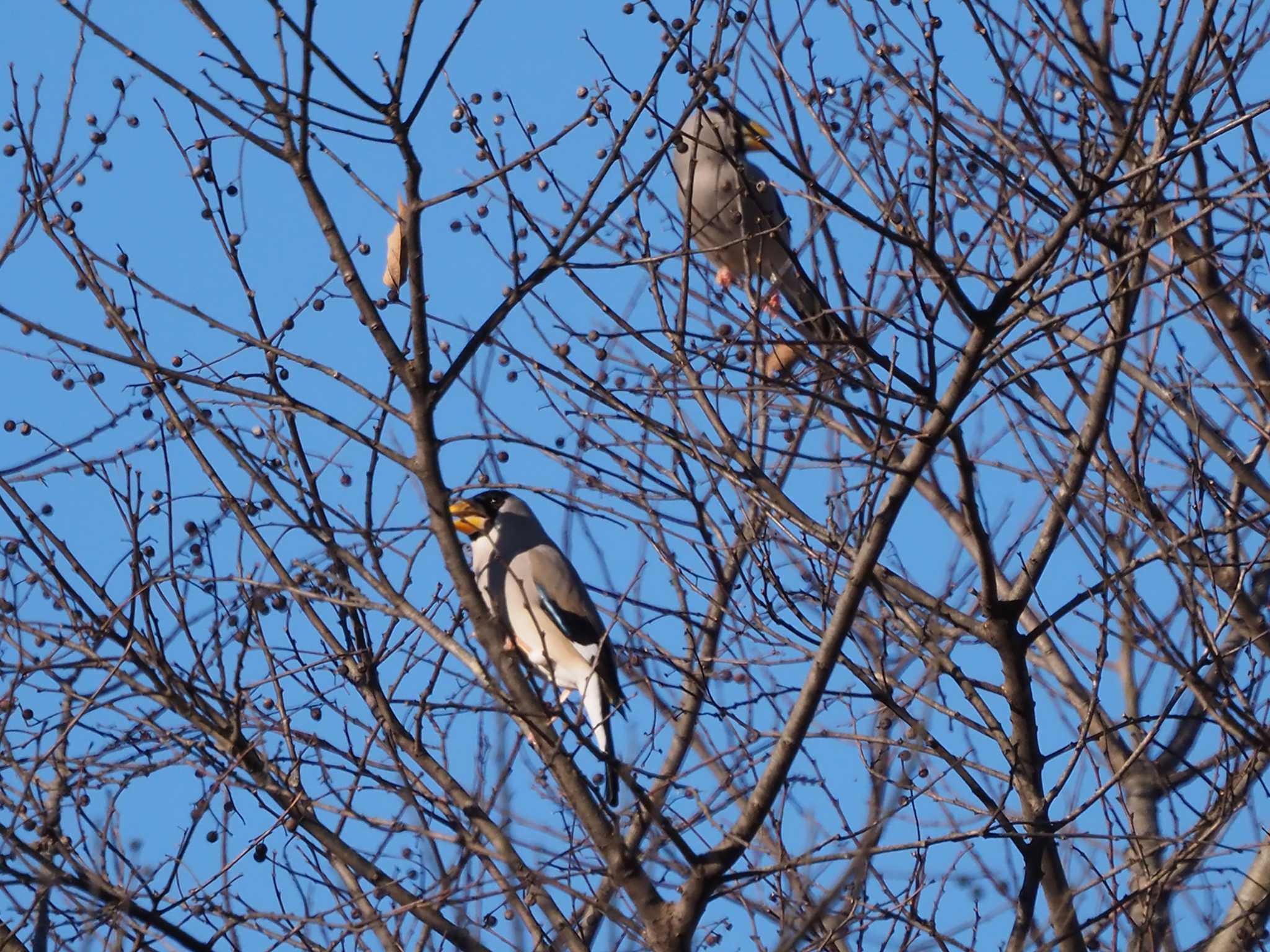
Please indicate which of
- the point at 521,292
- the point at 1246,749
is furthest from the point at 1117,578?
the point at 521,292

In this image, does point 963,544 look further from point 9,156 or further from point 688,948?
point 9,156

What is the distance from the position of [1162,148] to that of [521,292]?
1.57 meters

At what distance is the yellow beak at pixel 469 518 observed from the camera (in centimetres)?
770

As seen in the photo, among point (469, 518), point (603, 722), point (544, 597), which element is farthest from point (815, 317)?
point (469, 518)

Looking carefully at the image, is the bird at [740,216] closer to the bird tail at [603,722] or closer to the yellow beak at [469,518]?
the bird tail at [603,722]

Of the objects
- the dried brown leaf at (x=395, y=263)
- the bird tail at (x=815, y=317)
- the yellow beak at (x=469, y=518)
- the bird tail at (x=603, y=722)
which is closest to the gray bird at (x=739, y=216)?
the bird tail at (x=815, y=317)

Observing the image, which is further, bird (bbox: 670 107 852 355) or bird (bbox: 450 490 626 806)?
bird (bbox: 450 490 626 806)

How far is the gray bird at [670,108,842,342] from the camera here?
468 cm

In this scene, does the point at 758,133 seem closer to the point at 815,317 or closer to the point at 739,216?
the point at 739,216

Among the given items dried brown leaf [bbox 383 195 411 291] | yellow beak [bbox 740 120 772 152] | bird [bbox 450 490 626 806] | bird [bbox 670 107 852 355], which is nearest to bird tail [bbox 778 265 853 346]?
bird [bbox 670 107 852 355]

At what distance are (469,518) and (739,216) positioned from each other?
Result: 10.8ft

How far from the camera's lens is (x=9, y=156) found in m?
5.30

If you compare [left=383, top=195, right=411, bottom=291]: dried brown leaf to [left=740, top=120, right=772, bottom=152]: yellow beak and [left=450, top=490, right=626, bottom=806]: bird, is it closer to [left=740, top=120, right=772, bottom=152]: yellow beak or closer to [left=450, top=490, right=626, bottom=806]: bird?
[left=740, top=120, right=772, bottom=152]: yellow beak

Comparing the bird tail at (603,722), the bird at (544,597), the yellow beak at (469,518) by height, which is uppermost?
the yellow beak at (469,518)
